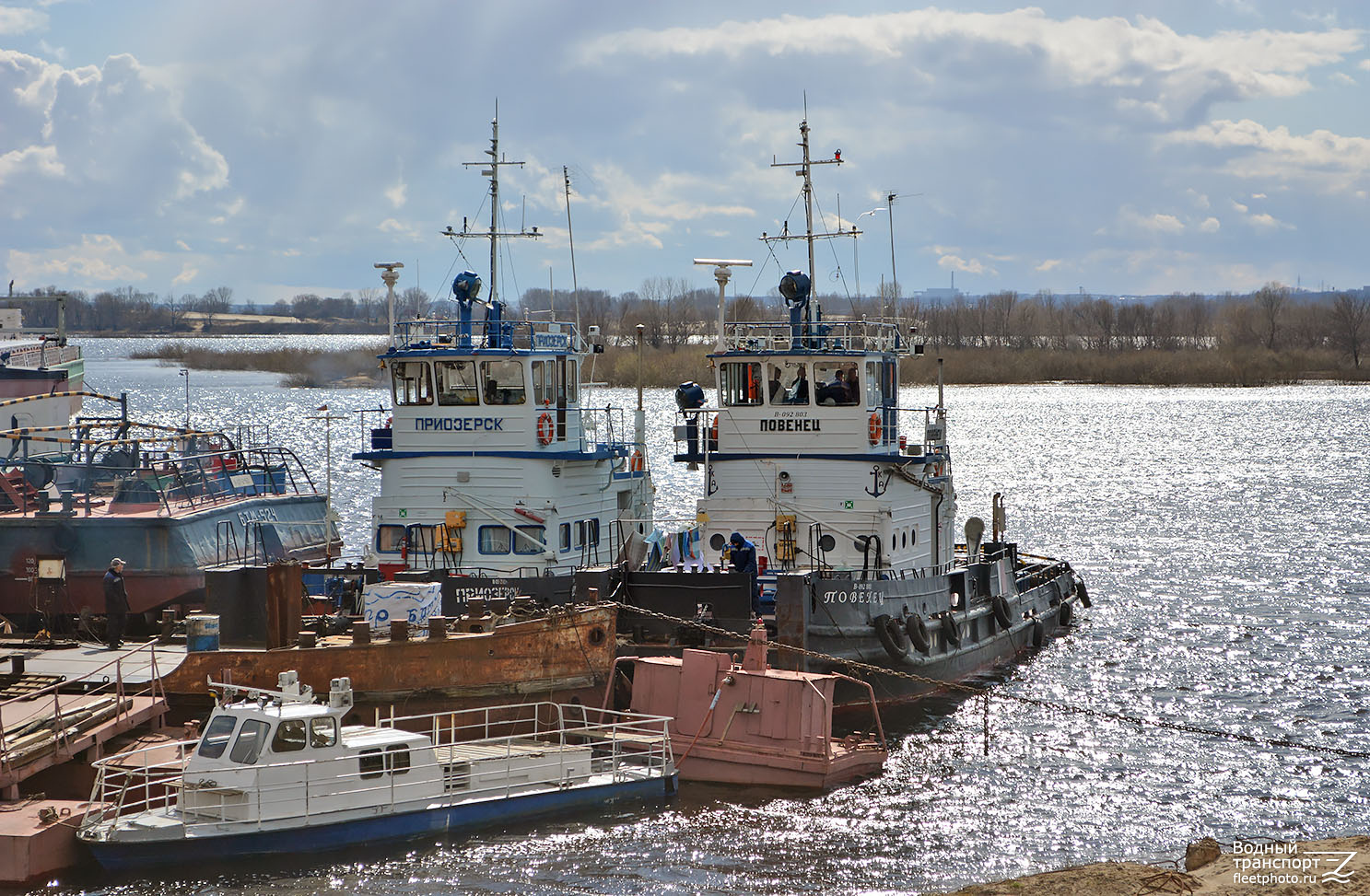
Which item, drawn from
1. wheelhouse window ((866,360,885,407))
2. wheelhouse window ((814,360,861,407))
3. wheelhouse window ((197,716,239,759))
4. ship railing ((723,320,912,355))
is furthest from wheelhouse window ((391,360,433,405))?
wheelhouse window ((197,716,239,759))

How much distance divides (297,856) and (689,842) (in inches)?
203

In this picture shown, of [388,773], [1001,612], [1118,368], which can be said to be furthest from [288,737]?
[1118,368]

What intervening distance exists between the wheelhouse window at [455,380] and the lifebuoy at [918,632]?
30.6 feet

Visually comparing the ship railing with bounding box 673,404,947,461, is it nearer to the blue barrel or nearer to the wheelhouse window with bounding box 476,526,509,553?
the wheelhouse window with bounding box 476,526,509,553

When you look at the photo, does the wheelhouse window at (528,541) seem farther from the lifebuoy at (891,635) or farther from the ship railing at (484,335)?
the lifebuoy at (891,635)

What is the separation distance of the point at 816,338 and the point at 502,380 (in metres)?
Answer: 6.16

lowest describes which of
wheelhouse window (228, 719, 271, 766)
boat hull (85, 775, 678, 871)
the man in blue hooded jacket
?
boat hull (85, 775, 678, 871)

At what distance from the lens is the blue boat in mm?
17531

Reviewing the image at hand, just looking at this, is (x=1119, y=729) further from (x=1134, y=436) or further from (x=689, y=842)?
(x=1134, y=436)

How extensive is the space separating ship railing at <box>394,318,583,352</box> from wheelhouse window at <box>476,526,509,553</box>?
3.55 meters

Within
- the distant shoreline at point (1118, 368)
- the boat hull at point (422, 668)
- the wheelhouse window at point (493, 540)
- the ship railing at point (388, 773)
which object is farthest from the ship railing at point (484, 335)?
the distant shoreline at point (1118, 368)

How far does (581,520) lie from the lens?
28.7 metres

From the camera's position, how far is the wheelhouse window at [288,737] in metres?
17.9

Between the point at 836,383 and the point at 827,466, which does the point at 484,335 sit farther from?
the point at 827,466
